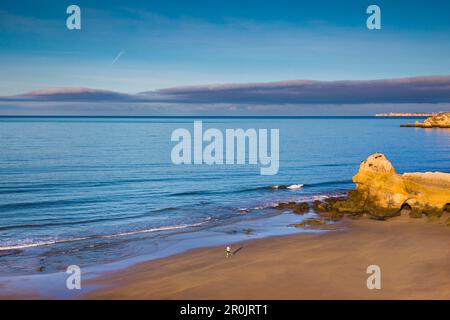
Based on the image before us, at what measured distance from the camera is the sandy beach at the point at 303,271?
16969 millimetres

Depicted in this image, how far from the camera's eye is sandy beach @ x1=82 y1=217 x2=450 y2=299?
668 inches

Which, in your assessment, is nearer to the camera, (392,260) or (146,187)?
(392,260)

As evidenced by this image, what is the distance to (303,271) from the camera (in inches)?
766

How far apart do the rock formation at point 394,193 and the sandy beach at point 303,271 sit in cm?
392

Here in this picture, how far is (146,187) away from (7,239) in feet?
62.0

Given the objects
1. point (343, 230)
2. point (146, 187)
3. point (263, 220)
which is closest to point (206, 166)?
point (146, 187)

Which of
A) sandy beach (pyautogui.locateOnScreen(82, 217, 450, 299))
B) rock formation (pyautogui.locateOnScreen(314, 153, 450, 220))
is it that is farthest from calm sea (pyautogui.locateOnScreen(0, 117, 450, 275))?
rock formation (pyautogui.locateOnScreen(314, 153, 450, 220))

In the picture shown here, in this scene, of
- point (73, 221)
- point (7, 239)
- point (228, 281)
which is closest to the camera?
point (228, 281)

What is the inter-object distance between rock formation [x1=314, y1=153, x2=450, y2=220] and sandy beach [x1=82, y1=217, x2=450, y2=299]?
3915 millimetres

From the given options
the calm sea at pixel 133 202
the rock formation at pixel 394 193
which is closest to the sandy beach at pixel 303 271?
the calm sea at pixel 133 202

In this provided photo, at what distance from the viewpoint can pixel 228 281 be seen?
60.3ft

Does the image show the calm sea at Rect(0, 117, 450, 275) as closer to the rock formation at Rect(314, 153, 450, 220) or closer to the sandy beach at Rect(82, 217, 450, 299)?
the sandy beach at Rect(82, 217, 450, 299)
